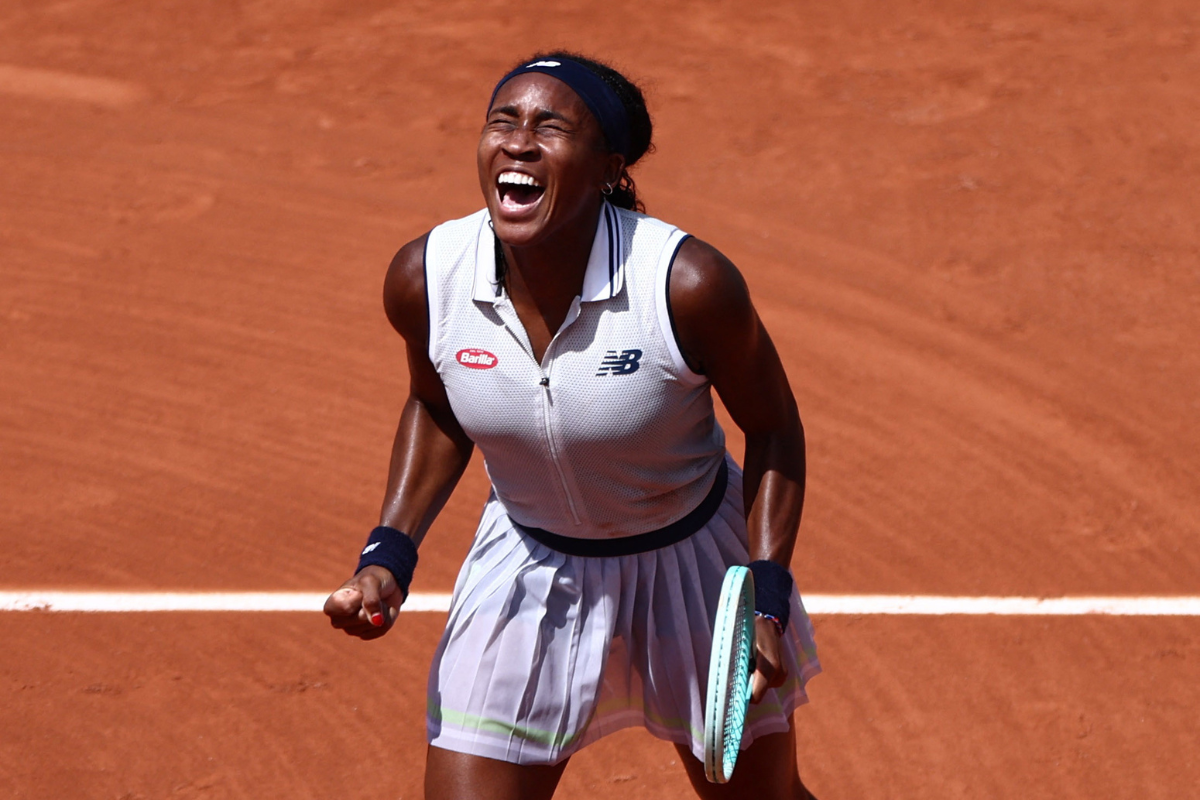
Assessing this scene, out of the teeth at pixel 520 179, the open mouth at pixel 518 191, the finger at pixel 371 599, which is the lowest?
the finger at pixel 371 599

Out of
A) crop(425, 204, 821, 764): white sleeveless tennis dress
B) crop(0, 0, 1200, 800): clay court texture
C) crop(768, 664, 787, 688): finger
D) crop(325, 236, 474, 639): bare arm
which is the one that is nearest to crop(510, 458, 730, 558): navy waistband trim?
crop(425, 204, 821, 764): white sleeveless tennis dress

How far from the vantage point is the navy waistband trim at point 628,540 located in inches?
142

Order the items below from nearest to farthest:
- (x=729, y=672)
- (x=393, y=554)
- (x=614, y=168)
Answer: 1. (x=729, y=672)
2. (x=614, y=168)
3. (x=393, y=554)

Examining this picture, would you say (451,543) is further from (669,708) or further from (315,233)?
(315,233)

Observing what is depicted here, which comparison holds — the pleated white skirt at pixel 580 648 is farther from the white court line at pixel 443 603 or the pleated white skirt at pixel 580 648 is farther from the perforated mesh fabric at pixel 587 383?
the white court line at pixel 443 603

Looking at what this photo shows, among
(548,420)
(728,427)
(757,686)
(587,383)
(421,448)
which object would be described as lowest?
(728,427)

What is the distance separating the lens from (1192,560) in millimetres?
5953

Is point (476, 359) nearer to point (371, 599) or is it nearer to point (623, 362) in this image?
point (623, 362)

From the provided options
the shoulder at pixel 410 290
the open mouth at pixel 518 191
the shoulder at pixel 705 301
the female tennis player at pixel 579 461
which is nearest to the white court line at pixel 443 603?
the female tennis player at pixel 579 461

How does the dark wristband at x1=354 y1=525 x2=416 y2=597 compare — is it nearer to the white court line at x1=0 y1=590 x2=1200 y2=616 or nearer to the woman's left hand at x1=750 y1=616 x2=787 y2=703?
the woman's left hand at x1=750 y1=616 x2=787 y2=703

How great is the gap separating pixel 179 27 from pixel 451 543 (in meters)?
7.14

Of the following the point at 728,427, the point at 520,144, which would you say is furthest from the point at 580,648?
the point at 728,427

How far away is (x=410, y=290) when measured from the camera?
348 cm

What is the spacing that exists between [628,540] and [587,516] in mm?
154
